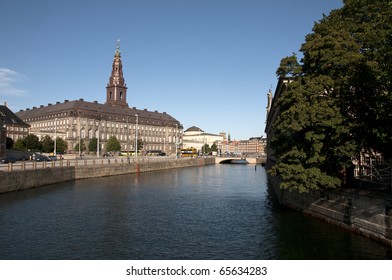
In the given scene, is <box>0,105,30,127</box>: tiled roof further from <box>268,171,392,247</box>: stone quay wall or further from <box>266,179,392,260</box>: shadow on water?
<box>266,179,392,260</box>: shadow on water

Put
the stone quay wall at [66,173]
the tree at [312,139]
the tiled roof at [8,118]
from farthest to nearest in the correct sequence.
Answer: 1. the tiled roof at [8,118]
2. the stone quay wall at [66,173]
3. the tree at [312,139]

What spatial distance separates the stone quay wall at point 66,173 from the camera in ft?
159

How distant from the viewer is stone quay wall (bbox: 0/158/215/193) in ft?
159

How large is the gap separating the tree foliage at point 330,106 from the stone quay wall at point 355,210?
4.60ft

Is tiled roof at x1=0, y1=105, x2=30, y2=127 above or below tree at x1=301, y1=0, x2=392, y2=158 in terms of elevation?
above

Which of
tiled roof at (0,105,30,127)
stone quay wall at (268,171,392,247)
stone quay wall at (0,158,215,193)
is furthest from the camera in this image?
tiled roof at (0,105,30,127)

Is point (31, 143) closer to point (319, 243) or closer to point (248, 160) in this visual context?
point (248, 160)

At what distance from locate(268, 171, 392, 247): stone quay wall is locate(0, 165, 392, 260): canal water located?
0.77 metres

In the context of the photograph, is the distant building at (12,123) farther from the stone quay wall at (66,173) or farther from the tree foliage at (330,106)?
the tree foliage at (330,106)

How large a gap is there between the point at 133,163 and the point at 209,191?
38.5m

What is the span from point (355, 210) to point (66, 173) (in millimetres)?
49992

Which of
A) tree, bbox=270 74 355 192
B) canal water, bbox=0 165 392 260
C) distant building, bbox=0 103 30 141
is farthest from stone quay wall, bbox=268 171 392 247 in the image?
distant building, bbox=0 103 30 141

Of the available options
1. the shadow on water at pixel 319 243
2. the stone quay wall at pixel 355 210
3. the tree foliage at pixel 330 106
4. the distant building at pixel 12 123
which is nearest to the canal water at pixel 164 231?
the shadow on water at pixel 319 243

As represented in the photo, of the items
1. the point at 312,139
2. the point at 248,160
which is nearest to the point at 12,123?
the point at 248,160
